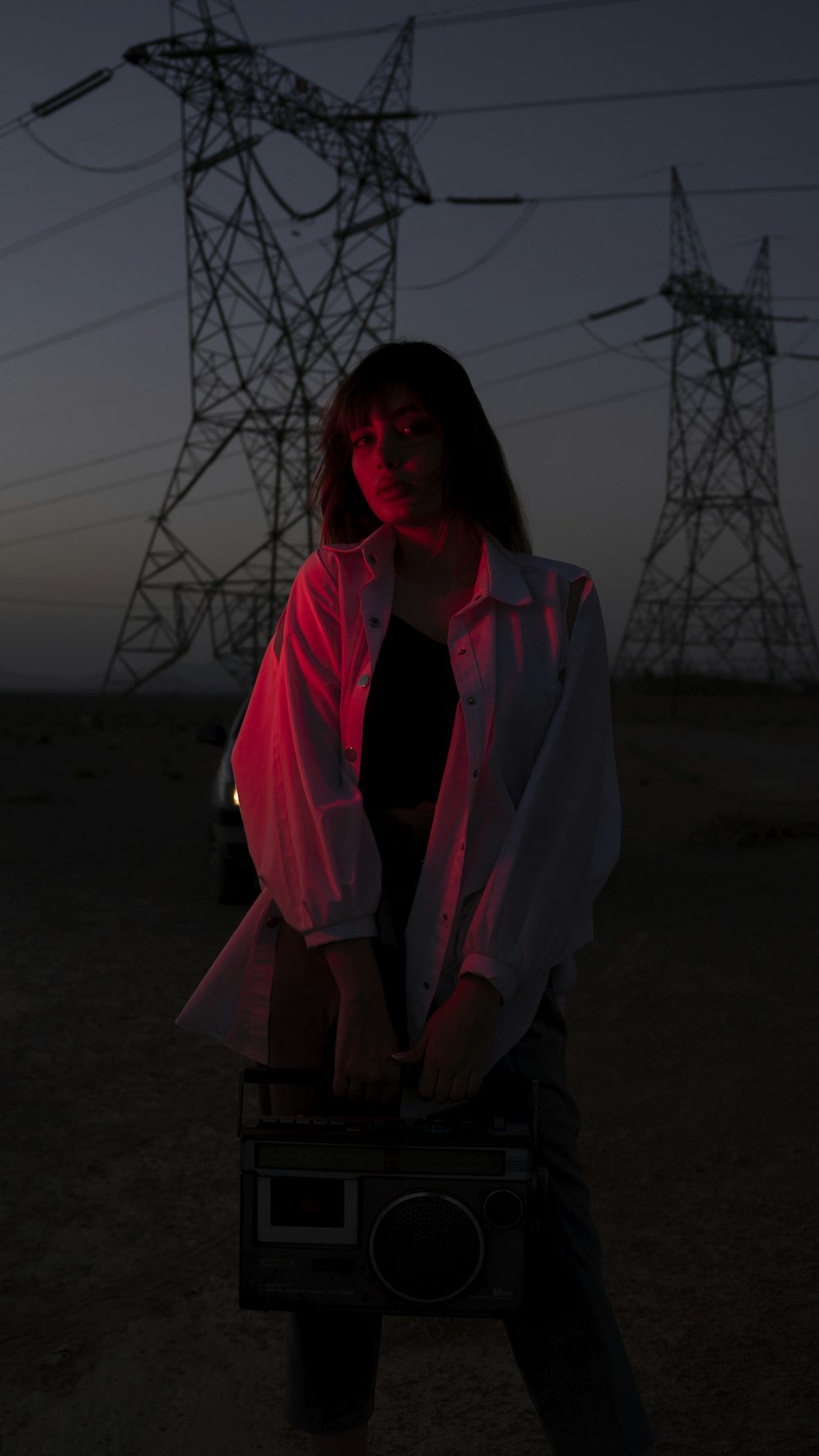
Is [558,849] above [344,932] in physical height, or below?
above

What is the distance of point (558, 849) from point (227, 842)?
574 centimetres

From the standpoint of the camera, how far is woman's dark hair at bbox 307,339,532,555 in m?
1.85

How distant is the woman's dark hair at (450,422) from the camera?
6.06 feet

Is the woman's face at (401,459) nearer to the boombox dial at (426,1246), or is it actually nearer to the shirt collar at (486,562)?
the shirt collar at (486,562)

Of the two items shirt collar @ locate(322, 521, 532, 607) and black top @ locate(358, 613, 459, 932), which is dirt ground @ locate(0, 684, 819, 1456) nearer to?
black top @ locate(358, 613, 459, 932)

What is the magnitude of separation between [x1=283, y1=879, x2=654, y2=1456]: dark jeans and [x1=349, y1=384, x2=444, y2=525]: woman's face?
0.68 meters

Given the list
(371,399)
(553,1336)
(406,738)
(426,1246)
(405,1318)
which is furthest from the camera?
(405,1318)

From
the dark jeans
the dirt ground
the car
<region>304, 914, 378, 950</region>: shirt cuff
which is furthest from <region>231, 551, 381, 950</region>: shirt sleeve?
the car

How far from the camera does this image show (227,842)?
23.7 feet

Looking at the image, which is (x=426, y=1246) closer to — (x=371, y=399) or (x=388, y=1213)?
(x=388, y=1213)

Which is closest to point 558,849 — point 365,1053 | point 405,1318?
point 365,1053

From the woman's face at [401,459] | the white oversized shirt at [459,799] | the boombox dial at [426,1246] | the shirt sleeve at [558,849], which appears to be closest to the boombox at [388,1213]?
the boombox dial at [426,1246]

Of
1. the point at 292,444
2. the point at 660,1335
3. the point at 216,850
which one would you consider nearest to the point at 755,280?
the point at 292,444

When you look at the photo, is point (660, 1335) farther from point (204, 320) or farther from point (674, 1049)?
point (204, 320)
